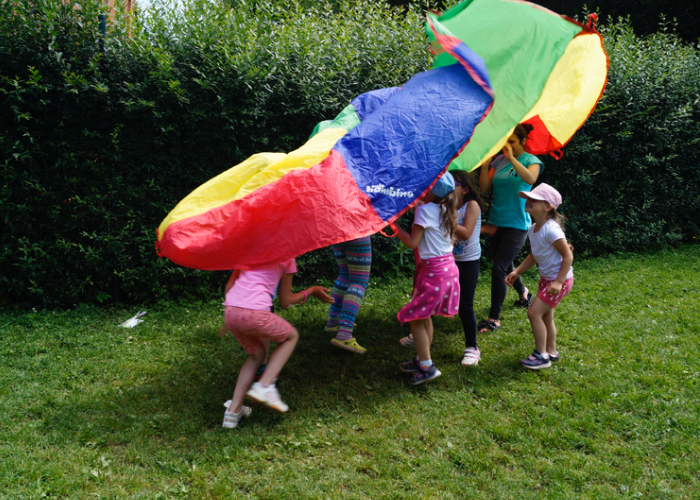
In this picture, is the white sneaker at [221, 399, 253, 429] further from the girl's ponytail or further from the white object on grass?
the white object on grass

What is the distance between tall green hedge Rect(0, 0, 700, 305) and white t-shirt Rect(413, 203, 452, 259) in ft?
9.10

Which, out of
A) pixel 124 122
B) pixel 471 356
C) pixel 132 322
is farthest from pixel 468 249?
pixel 124 122

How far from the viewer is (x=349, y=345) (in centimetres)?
490

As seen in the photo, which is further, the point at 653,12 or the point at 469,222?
the point at 653,12

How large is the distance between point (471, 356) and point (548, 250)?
1193mm

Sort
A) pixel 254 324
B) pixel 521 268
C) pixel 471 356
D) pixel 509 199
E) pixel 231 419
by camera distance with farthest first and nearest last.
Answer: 1. pixel 509 199
2. pixel 521 268
3. pixel 471 356
4. pixel 231 419
5. pixel 254 324

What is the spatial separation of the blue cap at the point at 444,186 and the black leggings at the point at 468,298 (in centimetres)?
93

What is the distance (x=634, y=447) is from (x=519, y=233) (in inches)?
94.6

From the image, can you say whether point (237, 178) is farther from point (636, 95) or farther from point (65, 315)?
point (636, 95)

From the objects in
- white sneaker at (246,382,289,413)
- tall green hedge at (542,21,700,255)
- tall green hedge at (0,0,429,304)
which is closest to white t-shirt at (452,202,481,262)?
white sneaker at (246,382,289,413)

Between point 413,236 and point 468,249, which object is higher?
point 413,236

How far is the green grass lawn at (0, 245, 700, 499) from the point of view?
10.9 ft

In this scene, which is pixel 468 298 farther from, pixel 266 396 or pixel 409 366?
pixel 266 396

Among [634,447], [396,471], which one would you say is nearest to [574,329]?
[634,447]
